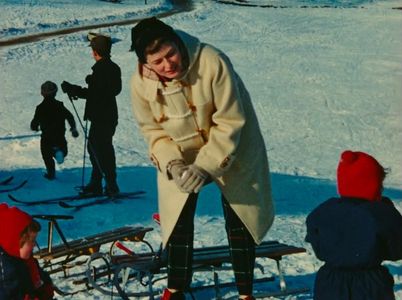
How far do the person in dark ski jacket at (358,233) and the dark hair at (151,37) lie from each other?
98 cm

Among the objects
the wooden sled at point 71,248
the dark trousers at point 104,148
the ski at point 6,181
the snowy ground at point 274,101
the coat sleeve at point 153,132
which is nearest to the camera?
the coat sleeve at point 153,132

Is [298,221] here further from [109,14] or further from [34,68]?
[109,14]

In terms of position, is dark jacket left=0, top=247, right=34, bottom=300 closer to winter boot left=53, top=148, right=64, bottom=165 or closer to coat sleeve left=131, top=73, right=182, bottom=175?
coat sleeve left=131, top=73, right=182, bottom=175

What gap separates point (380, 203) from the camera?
3443mm

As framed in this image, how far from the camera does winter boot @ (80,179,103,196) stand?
7902 millimetres

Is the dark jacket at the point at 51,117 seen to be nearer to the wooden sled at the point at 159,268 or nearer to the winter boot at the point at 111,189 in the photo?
the winter boot at the point at 111,189

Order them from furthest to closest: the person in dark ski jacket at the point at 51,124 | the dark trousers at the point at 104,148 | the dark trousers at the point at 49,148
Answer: the dark trousers at the point at 49,148 < the person in dark ski jacket at the point at 51,124 < the dark trousers at the point at 104,148

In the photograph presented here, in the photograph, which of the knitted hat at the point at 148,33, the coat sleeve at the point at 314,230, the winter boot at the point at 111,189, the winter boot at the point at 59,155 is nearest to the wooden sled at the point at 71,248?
the knitted hat at the point at 148,33

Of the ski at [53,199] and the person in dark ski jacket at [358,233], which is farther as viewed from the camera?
the ski at [53,199]

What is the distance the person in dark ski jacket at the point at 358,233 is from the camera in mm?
3387

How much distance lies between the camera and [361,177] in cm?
345

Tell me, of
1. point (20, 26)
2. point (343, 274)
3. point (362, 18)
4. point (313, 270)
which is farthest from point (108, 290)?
point (362, 18)

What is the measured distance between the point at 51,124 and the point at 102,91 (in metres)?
1.03

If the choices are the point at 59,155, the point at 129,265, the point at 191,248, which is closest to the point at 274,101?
the point at 59,155
